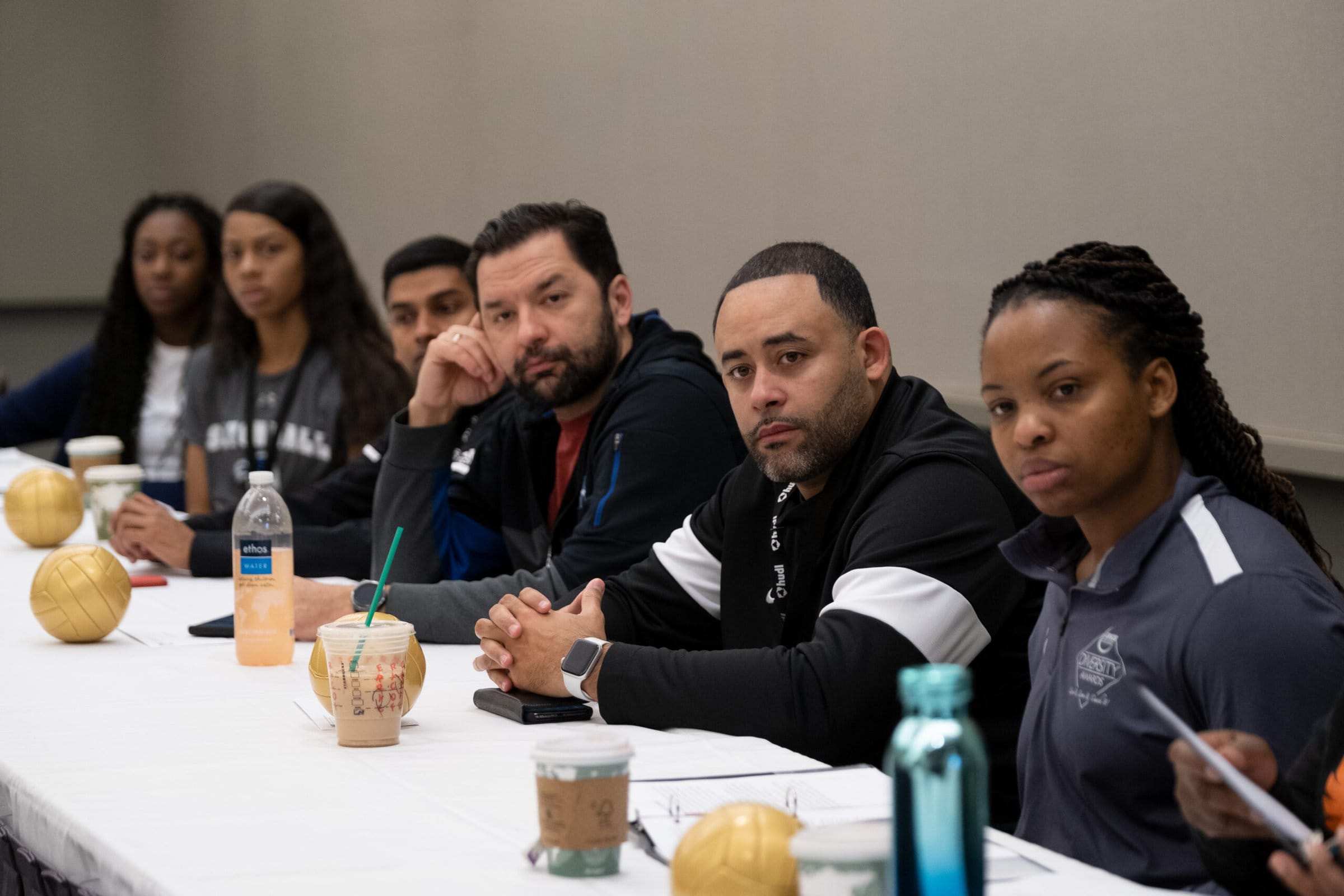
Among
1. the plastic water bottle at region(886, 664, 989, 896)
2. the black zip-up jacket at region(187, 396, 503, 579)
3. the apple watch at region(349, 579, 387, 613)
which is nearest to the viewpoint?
the plastic water bottle at region(886, 664, 989, 896)

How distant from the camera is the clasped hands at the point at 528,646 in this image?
69.9 inches

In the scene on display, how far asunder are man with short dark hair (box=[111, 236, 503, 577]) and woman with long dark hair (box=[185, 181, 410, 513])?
15cm

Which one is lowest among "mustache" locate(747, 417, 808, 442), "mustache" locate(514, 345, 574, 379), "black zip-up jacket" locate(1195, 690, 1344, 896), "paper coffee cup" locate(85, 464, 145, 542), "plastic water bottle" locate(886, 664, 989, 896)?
"paper coffee cup" locate(85, 464, 145, 542)

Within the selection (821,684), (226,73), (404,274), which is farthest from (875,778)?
(226,73)

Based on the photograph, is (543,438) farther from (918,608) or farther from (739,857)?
(739,857)

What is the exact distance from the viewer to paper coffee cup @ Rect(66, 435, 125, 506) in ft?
11.5

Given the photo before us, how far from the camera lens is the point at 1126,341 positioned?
1495mm

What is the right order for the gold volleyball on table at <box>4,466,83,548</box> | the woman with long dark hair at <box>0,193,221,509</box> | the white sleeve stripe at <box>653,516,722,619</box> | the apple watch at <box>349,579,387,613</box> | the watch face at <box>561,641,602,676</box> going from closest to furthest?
1. the watch face at <box>561,641,602,676</box>
2. the white sleeve stripe at <box>653,516,722,619</box>
3. the apple watch at <box>349,579,387,613</box>
4. the gold volleyball on table at <box>4,466,83,548</box>
5. the woman with long dark hair at <box>0,193,221,509</box>

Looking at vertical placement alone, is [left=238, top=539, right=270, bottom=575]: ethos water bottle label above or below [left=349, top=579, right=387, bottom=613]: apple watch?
above

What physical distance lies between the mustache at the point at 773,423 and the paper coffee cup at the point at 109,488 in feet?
5.48

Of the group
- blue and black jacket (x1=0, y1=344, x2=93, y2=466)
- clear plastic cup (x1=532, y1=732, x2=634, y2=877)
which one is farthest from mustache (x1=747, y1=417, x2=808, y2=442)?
blue and black jacket (x1=0, y1=344, x2=93, y2=466)

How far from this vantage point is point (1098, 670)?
145cm

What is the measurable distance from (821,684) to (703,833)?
58cm

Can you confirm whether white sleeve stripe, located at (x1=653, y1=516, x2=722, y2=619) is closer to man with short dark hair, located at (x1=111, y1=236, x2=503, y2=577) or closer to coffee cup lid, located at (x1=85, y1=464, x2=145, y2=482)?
man with short dark hair, located at (x1=111, y1=236, x2=503, y2=577)
